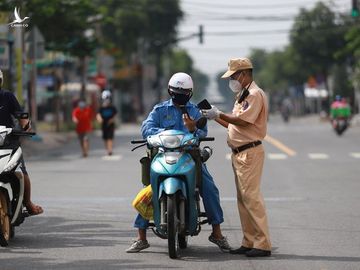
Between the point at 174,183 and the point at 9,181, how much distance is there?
2001 millimetres

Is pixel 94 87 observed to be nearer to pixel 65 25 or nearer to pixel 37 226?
pixel 65 25

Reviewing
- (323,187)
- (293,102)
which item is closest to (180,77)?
(323,187)

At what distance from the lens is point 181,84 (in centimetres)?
1062

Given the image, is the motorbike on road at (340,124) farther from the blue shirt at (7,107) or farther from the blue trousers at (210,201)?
the blue trousers at (210,201)

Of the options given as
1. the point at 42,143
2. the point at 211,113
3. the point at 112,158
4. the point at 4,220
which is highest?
the point at 211,113

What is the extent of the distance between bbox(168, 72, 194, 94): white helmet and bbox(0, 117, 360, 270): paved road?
1466 mm

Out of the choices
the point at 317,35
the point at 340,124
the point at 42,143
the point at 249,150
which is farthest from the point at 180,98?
the point at 317,35

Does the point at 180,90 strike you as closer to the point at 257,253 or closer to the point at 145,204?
the point at 145,204

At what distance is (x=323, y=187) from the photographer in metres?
19.3

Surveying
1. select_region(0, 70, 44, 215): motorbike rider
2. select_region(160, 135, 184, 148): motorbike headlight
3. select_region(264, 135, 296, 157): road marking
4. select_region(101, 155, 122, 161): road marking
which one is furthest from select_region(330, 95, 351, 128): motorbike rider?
select_region(160, 135, 184, 148): motorbike headlight

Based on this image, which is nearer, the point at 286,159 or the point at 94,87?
the point at 286,159

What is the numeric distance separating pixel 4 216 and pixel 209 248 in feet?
6.35

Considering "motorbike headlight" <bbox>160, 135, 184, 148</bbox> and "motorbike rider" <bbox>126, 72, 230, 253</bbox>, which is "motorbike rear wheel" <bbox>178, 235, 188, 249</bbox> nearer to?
"motorbike rider" <bbox>126, 72, 230, 253</bbox>

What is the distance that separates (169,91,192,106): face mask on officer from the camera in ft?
35.1
